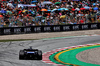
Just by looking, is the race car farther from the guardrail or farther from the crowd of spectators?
the guardrail

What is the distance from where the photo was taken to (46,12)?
101 ft

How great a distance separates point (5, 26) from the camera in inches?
1057

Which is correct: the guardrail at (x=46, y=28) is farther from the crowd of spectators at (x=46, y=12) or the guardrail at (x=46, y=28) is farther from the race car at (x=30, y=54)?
the race car at (x=30, y=54)

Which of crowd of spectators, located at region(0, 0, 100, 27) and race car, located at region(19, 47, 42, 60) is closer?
race car, located at region(19, 47, 42, 60)

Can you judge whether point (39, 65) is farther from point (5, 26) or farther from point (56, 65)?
point (5, 26)

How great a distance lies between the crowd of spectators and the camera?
2755 cm

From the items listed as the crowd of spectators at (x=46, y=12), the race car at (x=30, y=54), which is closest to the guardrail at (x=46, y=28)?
the crowd of spectators at (x=46, y=12)

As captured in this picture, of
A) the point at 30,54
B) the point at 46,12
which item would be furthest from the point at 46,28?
the point at 30,54

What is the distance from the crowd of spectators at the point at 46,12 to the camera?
90.4ft

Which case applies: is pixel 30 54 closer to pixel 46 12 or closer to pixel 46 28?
pixel 46 28

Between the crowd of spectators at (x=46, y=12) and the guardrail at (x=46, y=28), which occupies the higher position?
the crowd of spectators at (x=46, y=12)

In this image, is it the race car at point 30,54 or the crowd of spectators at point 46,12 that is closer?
the race car at point 30,54

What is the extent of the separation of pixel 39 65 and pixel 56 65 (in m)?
0.89

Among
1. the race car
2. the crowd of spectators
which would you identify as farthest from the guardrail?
the race car
